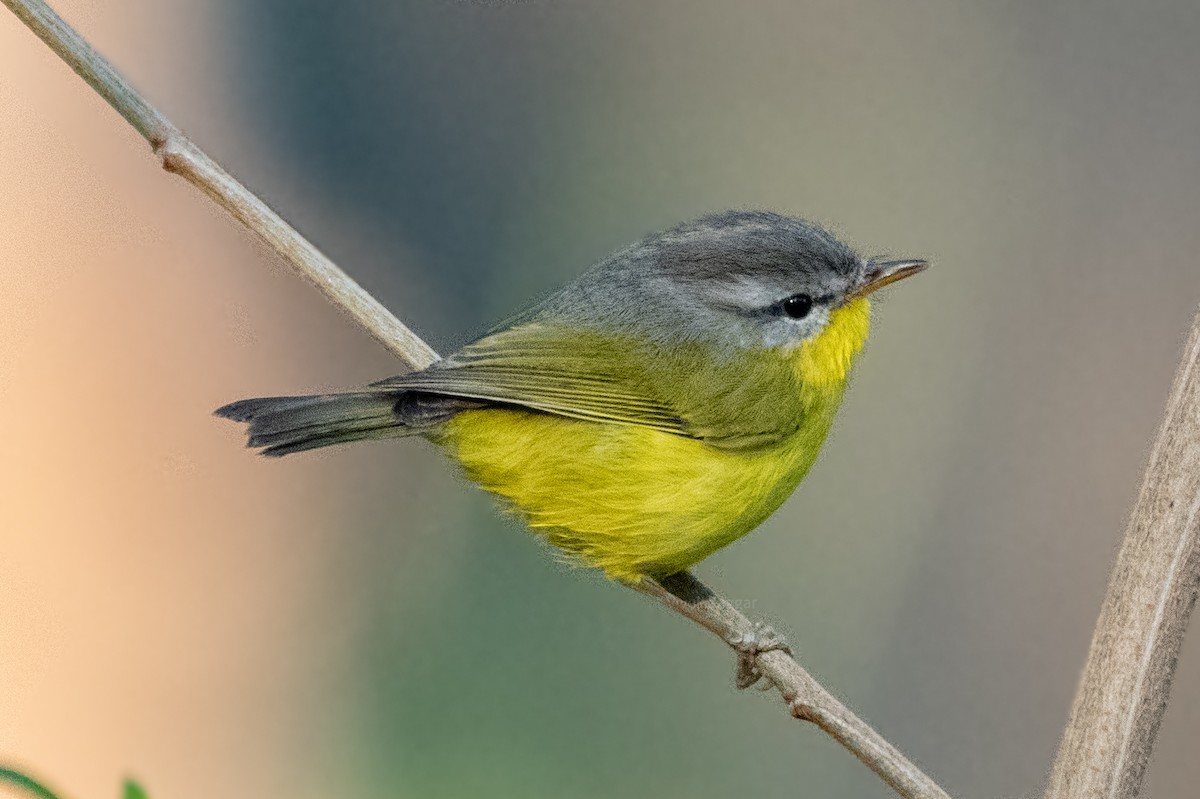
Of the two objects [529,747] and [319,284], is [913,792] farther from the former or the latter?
[529,747]

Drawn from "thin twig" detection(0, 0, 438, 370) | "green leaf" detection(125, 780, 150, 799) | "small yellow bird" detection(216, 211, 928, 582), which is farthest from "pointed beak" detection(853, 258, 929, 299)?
"green leaf" detection(125, 780, 150, 799)

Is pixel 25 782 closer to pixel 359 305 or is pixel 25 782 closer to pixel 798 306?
pixel 359 305

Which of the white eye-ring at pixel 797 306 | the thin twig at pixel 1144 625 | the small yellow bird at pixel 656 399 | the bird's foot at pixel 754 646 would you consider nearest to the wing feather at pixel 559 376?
the small yellow bird at pixel 656 399

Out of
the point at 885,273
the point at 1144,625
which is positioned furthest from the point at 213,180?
the point at 1144,625

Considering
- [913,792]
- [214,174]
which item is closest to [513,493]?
[214,174]

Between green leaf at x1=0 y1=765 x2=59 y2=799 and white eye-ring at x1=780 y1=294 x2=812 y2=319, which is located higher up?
white eye-ring at x1=780 y1=294 x2=812 y2=319

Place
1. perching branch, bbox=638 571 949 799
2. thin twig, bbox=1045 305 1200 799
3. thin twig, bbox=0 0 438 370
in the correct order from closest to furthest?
1. thin twig, bbox=1045 305 1200 799
2. perching branch, bbox=638 571 949 799
3. thin twig, bbox=0 0 438 370

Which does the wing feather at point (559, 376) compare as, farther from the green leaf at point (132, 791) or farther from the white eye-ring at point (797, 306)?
the green leaf at point (132, 791)

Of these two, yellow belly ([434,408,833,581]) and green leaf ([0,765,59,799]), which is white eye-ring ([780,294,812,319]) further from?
green leaf ([0,765,59,799])
